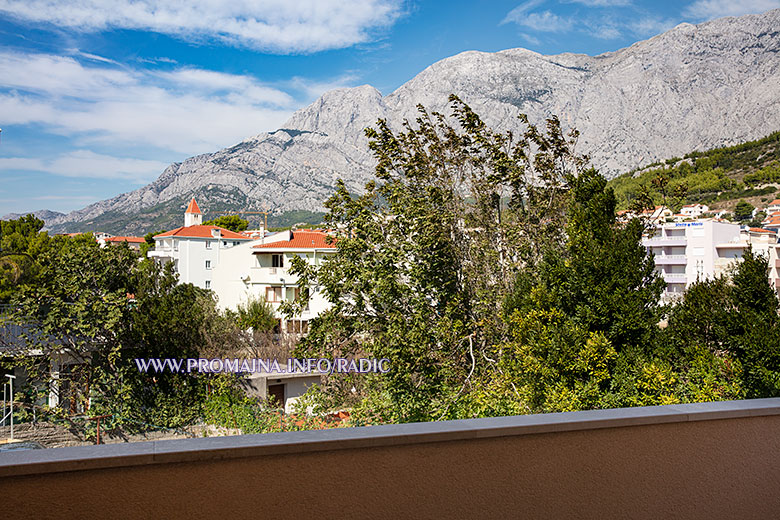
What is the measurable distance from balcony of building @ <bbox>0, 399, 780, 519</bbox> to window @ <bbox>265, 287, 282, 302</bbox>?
19.2 m

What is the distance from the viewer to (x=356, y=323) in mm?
6648

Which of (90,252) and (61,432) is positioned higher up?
(90,252)

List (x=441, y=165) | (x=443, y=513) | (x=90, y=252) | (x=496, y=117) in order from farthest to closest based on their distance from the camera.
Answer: (x=496, y=117), (x=90, y=252), (x=441, y=165), (x=443, y=513)

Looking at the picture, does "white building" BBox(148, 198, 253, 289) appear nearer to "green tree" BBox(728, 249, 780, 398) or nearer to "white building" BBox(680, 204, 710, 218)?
"white building" BBox(680, 204, 710, 218)

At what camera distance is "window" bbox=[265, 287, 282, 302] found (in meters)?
20.1

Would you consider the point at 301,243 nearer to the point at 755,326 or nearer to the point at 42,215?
the point at 42,215

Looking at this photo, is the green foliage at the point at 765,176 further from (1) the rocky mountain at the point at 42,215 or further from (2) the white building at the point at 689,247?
(1) the rocky mountain at the point at 42,215

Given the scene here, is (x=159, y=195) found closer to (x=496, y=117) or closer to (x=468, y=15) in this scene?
(x=496, y=117)

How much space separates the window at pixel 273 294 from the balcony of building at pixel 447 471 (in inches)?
756

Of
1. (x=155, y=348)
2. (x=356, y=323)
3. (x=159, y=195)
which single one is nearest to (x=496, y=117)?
(x=155, y=348)

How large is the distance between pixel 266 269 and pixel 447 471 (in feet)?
63.2

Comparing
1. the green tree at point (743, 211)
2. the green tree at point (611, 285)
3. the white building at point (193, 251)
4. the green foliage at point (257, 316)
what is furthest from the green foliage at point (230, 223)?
the green tree at point (611, 285)

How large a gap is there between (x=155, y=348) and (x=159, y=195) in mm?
39225

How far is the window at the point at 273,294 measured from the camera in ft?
66.1
